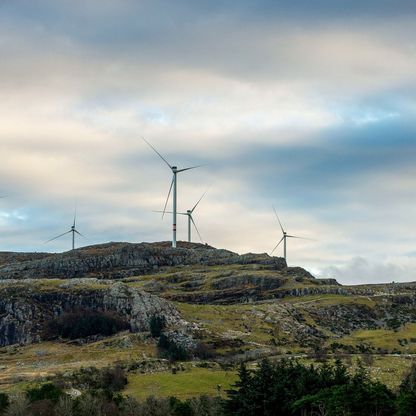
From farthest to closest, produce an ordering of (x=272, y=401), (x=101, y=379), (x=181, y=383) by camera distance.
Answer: (x=101, y=379) → (x=181, y=383) → (x=272, y=401)

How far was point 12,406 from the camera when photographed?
126938mm

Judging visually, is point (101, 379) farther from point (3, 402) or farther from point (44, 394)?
point (3, 402)

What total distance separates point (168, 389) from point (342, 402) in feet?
229

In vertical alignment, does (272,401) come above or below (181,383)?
below

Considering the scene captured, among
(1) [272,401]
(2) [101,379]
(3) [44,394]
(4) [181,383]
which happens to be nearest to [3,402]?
(3) [44,394]

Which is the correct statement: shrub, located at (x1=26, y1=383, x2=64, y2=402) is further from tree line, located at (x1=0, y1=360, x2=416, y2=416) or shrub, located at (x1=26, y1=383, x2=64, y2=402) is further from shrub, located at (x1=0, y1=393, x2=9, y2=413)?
shrub, located at (x1=0, y1=393, x2=9, y2=413)

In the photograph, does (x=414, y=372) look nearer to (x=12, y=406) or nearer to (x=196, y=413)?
(x=196, y=413)

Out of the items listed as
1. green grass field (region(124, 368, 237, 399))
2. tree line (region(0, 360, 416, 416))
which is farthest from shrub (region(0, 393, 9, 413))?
green grass field (region(124, 368, 237, 399))

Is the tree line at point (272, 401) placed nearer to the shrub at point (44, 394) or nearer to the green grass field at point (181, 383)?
the shrub at point (44, 394)

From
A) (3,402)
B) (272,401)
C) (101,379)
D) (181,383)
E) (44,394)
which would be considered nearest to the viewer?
(272,401)

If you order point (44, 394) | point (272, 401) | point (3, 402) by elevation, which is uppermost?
point (44, 394)

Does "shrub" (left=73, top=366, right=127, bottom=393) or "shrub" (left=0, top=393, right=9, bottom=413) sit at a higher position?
"shrub" (left=73, top=366, right=127, bottom=393)

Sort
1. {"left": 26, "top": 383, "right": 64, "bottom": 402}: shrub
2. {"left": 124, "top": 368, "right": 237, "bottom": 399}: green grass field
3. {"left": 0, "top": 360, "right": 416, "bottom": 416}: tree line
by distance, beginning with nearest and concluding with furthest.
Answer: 1. {"left": 0, "top": 360, "right": 416, "bottom": 416}: tree line
2. {"left": 26, "top": 383, "right": 64, "bottom": 402}: shrub
3. {"left": 124, "top": 368, "right": 237, "bottom": 399}: green grass field

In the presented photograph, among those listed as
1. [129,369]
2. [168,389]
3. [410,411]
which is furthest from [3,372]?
[410,411]
